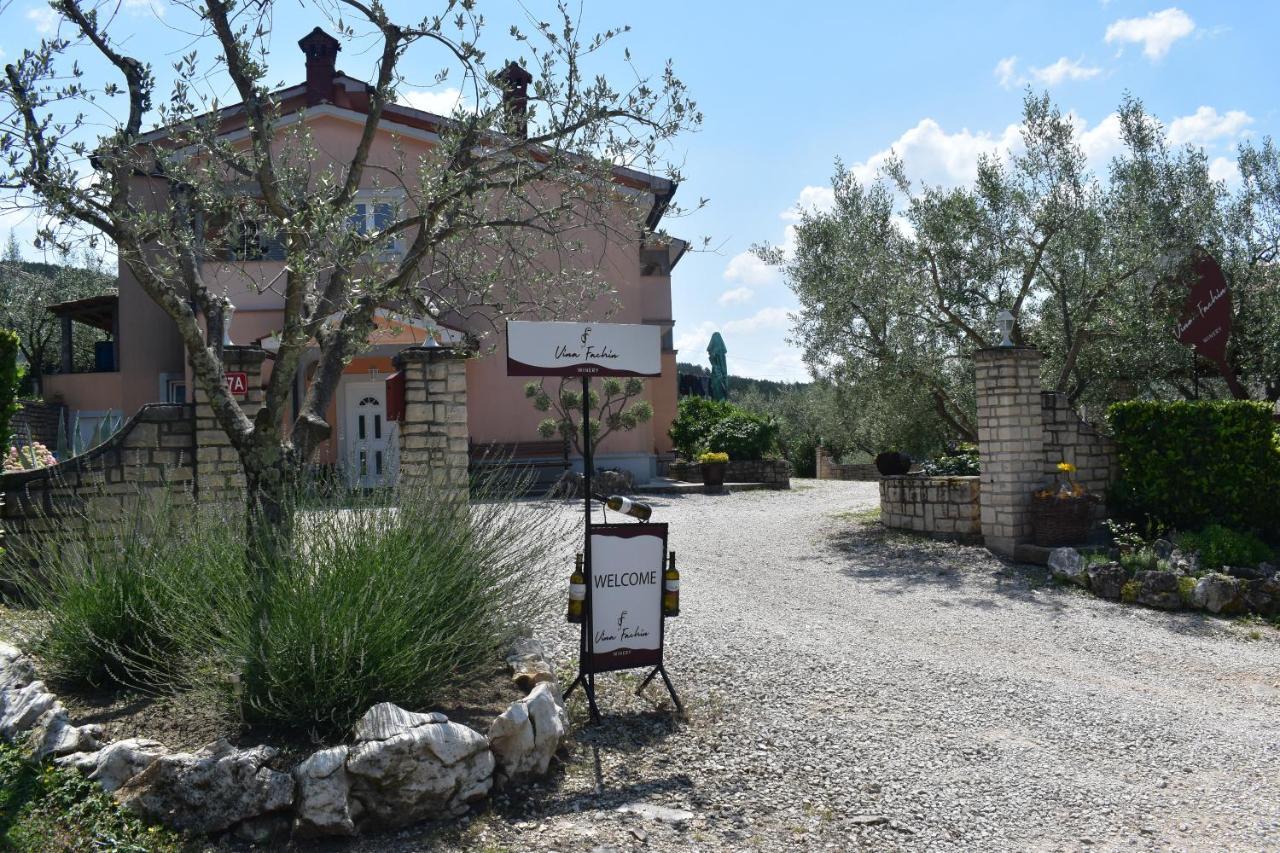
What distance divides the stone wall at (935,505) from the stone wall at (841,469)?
44.9 feet

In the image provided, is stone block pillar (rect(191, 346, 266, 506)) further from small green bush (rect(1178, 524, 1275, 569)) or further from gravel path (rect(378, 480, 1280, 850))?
small green bush (rect(1178, 524, 1275, 569))

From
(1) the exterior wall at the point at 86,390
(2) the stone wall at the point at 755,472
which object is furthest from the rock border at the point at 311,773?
(1) the exterior wall at the point at 86,390

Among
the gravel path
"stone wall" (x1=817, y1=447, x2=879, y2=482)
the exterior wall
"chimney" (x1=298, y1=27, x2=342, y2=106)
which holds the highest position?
"chimney" (x1=298, y1=27, x2=342, y2=106)

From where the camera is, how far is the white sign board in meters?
5.55

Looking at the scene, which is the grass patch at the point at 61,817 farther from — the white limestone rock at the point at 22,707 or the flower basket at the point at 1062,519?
the flower basket at the point at 1062,519

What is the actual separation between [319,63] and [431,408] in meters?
14.1

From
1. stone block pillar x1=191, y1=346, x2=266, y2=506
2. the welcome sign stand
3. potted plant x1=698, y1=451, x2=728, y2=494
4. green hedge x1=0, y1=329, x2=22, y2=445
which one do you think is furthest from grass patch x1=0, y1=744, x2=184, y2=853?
potted plant x1=698, y1=451, x2=728, y2=494

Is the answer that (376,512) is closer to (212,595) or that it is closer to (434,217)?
(212,595)

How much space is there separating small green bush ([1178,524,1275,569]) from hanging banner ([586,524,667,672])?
21.7 feet

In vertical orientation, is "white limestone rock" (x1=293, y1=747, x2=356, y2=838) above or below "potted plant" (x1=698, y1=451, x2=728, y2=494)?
below

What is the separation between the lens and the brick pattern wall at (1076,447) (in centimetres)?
1126

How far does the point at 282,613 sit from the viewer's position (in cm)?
438

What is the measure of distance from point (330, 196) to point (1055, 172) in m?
9.38

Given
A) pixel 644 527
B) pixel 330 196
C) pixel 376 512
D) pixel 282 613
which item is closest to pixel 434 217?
pixel 330 196
